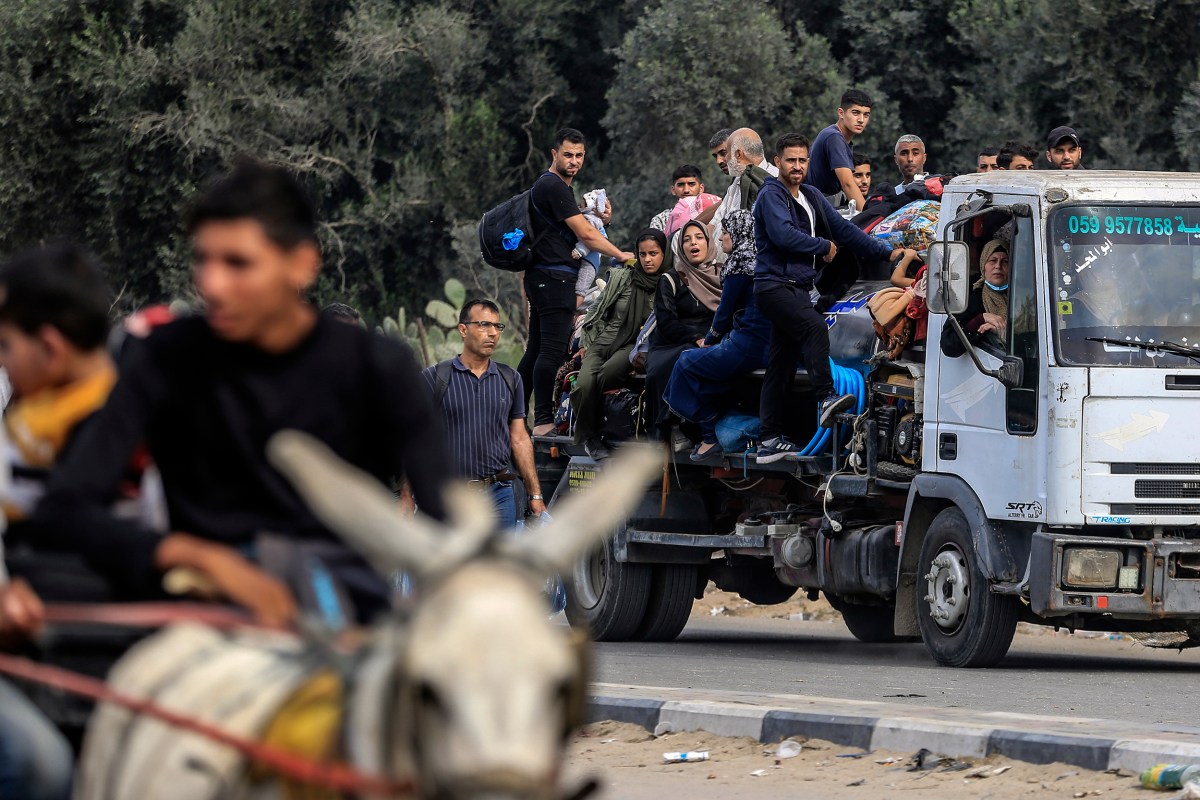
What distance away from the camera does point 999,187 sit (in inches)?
486

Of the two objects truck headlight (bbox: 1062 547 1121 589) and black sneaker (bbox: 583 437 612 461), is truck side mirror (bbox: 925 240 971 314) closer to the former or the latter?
truck headlight (bbox: 1062 547 1121 589)

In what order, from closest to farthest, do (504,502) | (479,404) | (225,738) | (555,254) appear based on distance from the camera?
1. (225,738)
2. (479,404)
3. (504,502)
4. (555,254)

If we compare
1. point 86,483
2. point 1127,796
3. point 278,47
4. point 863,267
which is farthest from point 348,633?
point 278,47

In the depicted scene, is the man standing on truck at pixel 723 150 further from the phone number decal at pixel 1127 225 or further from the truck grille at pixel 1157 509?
the truck grille at pixel 1157 509

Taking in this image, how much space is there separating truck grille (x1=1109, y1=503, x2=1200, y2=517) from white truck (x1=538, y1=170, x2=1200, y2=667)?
0.04 ft

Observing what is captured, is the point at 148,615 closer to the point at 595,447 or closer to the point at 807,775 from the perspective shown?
the point at 807,775

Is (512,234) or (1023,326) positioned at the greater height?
(512,234)

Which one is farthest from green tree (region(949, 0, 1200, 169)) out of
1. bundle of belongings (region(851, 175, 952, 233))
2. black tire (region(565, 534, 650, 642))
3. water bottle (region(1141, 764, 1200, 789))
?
water bottle (region(1141, 764, 1200, 789))

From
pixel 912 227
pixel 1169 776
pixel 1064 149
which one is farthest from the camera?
pixel 1064 149

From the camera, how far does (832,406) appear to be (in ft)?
44.3

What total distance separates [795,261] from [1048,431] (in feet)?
7.16

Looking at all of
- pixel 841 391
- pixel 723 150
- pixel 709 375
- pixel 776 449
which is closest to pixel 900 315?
pixel 841 391

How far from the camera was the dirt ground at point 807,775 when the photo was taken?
822cm

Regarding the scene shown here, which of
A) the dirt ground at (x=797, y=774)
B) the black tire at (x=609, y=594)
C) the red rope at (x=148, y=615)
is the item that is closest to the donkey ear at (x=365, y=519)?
the red rope at (x=148, y=615)
